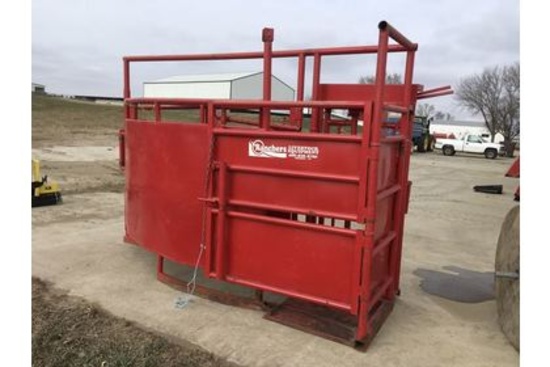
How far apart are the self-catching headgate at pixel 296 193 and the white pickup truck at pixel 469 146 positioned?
31.1 m

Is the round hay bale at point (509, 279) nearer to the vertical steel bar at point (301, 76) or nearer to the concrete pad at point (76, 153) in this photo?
the vertical steel bar at point (301, 76)

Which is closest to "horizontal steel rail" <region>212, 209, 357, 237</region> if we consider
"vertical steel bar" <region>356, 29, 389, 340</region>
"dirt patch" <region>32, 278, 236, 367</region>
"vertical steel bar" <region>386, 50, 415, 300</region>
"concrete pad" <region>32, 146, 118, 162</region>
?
"vertical steel bar" <region>356, 29, 389, 340</region>

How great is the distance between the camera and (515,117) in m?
50.3

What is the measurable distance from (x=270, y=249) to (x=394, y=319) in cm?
131

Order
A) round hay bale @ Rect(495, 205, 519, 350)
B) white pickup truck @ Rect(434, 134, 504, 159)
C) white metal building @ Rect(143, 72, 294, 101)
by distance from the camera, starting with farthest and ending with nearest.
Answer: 1. white pickup truck @ Rect(434, 134, 504, 159)
2. white metal building @ Rect(143, 72, 294, 101)
3. round hay bale @ Rect(495, 205, 519, 350)

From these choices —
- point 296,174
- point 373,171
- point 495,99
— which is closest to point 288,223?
point 296,174

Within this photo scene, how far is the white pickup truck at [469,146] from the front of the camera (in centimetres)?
3334

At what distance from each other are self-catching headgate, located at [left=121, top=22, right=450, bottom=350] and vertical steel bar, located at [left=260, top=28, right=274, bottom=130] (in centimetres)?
1

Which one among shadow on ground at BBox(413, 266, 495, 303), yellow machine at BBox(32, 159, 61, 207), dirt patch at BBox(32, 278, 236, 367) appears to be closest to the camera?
dirt patch at BBox(32, 278, 236, 367)

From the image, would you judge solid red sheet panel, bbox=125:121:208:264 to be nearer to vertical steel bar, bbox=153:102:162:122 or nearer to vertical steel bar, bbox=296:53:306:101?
vertical steel bar, bbox=153:102:162:122

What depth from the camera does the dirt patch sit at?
10.6 feet

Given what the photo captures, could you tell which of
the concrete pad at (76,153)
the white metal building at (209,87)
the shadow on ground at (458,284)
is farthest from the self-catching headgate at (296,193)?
the white metal building at (209,87)
